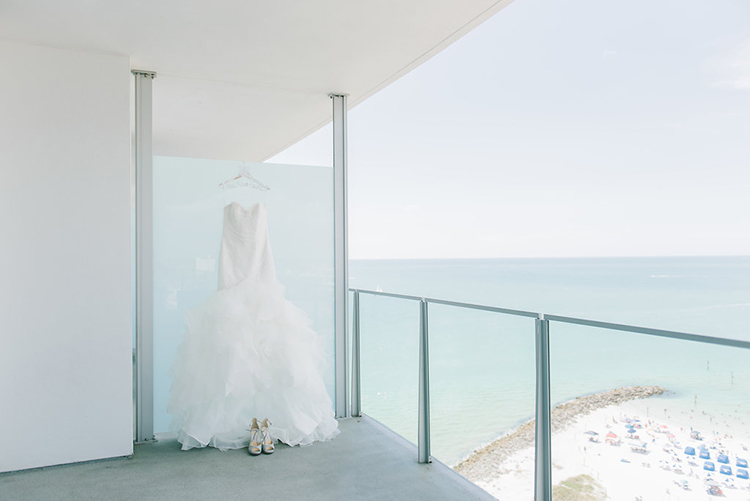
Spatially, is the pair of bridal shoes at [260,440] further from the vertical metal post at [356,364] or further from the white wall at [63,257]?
the vertical metal post at [356,364]

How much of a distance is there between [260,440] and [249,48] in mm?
2293

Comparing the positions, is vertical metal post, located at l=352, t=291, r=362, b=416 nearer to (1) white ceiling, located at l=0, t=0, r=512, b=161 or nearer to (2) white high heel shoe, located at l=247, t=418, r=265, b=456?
(2) white high heel shoe, located at l=247, t=418, r=265, b=456

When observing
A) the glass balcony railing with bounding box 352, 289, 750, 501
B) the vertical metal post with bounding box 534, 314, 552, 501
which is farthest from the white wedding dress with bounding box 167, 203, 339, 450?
the vertical metal post with bounding box 534, 314, 552, 501

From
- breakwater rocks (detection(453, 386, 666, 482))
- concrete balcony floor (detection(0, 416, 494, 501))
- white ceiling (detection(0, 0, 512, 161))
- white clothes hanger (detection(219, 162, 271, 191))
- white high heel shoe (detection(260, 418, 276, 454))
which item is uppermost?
white ceiling (detection(0, 0, 512, 161))

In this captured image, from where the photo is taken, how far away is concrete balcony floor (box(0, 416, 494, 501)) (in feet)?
8.76

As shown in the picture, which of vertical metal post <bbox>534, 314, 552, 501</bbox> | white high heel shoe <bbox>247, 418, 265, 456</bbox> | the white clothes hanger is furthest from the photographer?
the white clothes hanger

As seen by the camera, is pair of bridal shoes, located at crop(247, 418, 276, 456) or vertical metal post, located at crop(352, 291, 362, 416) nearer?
pair of bridal shoes, located at crop(247, 418, 276, 456)

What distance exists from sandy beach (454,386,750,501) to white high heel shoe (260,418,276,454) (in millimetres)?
1461

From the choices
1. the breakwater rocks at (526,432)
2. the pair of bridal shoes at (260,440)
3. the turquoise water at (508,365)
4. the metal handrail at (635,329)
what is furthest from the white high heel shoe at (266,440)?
the metal handrail at (635,329)

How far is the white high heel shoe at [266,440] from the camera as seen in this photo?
3.19 meters

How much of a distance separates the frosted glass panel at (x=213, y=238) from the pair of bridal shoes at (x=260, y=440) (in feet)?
2.11

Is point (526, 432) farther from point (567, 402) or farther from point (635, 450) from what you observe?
point (635, 450)

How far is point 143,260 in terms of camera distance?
3396 millimetres

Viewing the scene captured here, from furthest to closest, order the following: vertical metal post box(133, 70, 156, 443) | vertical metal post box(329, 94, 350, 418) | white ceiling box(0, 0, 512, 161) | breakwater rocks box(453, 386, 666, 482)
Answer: vertical metal post box(329, 94, 350, 418) < vertical metal post box(133, 70, 156, 443) < white ceiling box(0, 0, 512, 161) < breakwater rocks box(453, 386, 666, 482)
